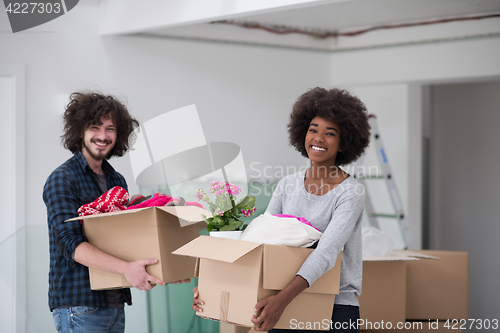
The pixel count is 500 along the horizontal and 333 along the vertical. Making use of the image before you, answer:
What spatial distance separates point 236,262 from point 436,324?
1652 millimetres

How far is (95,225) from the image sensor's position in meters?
1.52

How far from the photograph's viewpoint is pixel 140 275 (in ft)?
4.79

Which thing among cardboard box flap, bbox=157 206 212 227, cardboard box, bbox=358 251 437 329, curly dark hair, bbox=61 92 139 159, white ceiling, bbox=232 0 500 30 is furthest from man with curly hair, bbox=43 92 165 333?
white ceiling, bbox=232 0 500 30

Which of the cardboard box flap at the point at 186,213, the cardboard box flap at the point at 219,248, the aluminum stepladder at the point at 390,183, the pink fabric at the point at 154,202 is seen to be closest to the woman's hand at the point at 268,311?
the cardboard box flap at the point at 219,248

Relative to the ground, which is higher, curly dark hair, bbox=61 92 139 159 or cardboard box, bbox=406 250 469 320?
curly dark hair, bbox=61 92 139 159

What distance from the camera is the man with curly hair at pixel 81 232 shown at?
1.48 meters

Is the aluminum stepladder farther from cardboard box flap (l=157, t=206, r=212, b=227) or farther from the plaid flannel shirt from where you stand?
the plaid flannel shirt

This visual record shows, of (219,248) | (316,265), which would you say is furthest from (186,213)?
(316,265)

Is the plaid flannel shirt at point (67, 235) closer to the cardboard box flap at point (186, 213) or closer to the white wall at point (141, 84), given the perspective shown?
the cardboard box flap at point (186, 213)

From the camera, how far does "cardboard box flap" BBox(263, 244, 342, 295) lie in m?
1.28

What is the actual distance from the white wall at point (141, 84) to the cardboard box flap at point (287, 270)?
4.34 feet

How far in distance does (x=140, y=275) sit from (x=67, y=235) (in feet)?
0.86

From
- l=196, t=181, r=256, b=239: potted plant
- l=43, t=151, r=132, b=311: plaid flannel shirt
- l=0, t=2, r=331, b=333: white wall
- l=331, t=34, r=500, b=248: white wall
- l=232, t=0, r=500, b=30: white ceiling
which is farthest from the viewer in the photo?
l=331, t=34, r=500, b=248: white wall

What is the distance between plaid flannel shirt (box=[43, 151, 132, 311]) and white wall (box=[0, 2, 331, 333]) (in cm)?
82
